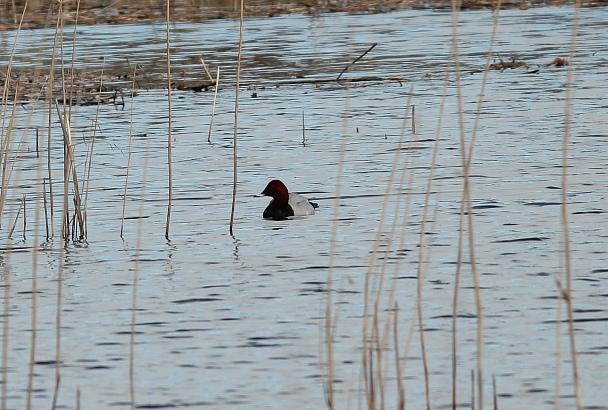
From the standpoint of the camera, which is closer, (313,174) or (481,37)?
A: (313,174)

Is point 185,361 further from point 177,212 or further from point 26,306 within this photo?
point 177,212

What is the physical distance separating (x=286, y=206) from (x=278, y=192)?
25 cm

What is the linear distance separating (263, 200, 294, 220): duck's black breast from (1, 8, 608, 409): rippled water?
10 cm

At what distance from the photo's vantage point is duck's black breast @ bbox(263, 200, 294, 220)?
11617 millimetres

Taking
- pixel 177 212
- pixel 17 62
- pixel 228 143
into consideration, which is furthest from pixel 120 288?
pixel 17 62

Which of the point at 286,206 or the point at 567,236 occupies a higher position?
the point at 567,236

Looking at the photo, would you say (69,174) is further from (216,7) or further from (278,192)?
(216,7)

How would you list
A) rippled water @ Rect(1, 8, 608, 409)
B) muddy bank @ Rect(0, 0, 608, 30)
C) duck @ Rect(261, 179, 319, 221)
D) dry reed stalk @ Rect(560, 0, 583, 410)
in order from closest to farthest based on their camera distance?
dry reed stalk @ Rect(560, 0, 583, 410)
rippled water @ Rect(1, 8, 608, 409)
duck @ Rect(261, 179, 319, 221)
muddy bank @ Rect(0, 0, 608, 30)

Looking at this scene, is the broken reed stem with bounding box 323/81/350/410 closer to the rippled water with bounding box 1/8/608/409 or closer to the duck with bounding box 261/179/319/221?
the rippled water with bounding box 1/8/608/409

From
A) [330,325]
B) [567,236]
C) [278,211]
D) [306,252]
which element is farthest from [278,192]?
[567,236]

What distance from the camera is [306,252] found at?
10.3m

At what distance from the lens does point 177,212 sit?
39.6ft

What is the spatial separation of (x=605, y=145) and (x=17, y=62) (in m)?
14.4

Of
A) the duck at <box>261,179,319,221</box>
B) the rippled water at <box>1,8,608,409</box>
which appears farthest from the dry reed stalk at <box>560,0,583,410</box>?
the duck at <box>261,179,319,221</box>
